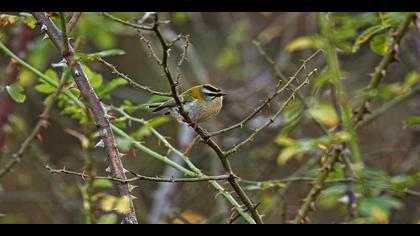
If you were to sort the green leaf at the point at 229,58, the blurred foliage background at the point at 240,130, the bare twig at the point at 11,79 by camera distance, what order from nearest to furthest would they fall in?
the blurred foliage background at the point at 240,130 → the bare twig at the point at 11,79 → the green leaf at the point at 229,58

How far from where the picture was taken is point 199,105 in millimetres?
3461

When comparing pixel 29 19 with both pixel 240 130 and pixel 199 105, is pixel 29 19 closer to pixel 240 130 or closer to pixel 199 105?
pixel 199 105

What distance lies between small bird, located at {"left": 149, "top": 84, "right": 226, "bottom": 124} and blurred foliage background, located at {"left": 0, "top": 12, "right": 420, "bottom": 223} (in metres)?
0.40

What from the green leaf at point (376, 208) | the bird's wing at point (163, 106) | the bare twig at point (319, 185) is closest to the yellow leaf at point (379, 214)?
the green leaf at point (376, 208)

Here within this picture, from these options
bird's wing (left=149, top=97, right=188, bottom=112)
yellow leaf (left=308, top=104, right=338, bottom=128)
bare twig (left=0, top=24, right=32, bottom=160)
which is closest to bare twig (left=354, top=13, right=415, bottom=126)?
yellow leaf (left=308, top=104, right=338, bottom=128)

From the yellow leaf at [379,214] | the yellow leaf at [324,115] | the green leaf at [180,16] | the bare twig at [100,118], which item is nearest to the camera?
the bare twig at [100,118]

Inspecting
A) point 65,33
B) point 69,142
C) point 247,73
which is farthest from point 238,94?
point 65,33

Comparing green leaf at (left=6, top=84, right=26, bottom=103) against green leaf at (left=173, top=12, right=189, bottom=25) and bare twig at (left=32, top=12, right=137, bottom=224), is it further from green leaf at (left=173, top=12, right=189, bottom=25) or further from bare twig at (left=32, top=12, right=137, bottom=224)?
green leaf at (left=173, top=12, right=189, bottom=25)

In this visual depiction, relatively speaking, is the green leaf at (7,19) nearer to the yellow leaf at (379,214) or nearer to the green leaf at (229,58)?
the yellow leaf at (379,214)

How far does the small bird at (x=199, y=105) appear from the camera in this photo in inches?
132

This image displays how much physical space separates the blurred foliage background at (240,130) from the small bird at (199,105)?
15.8 inches

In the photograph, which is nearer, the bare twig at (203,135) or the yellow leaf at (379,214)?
the bare twig at (203,135)

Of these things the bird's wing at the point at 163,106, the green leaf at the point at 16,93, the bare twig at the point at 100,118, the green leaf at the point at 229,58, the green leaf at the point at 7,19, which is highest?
the green leaf at the point at 229,58
